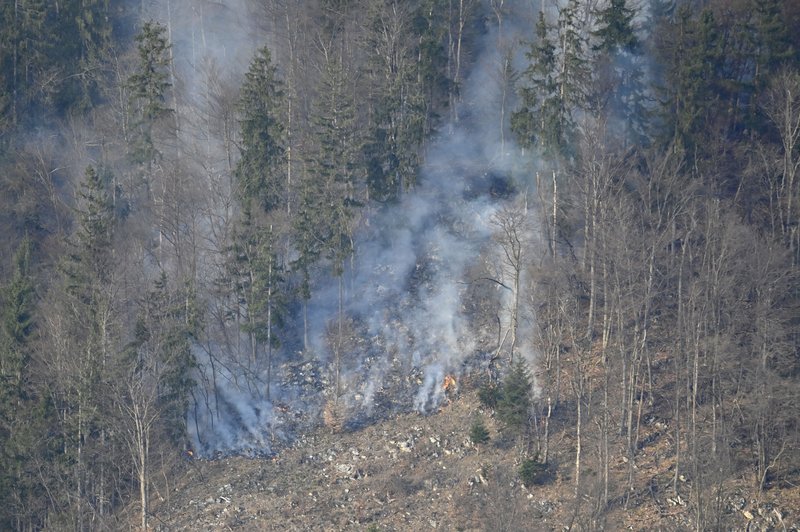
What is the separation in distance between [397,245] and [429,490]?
15.4m

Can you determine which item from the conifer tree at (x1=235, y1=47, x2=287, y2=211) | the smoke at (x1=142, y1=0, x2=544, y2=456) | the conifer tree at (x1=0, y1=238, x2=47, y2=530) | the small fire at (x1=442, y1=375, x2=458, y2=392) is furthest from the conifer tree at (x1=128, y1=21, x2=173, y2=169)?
the small fire at (x1=442, y1=375, x2=458, y2=392)

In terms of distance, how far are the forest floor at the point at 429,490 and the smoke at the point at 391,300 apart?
67.5 inches

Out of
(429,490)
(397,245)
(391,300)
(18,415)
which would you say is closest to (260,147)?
(397,245)

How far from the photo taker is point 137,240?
49562 mm

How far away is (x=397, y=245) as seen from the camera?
5259cm

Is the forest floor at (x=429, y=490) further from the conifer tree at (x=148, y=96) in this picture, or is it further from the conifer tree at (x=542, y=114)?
the conifer tree at (x=148, y=96)

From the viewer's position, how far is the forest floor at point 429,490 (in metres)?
37.8

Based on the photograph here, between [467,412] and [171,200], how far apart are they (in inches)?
676

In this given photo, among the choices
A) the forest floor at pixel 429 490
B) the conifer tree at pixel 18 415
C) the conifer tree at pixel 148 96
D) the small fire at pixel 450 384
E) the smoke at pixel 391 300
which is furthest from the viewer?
the conifer tree at pixel 148 96

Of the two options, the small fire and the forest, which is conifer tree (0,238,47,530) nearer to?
the forest

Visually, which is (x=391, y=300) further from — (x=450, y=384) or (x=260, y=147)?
(x=260, y=147)

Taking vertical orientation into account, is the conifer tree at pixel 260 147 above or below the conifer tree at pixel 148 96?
below

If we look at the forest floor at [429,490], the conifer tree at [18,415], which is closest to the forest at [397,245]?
the conifer tree at [18,415]

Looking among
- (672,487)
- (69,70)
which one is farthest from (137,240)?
(672,487)
